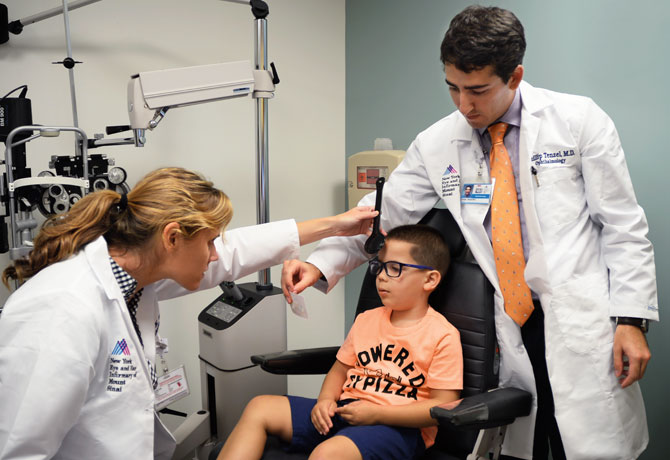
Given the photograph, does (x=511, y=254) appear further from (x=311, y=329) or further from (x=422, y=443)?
(x=311, y=329)

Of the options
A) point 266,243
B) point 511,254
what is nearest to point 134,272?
point 266,243

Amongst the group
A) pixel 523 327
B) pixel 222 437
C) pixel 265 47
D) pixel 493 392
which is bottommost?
pixel 222 437

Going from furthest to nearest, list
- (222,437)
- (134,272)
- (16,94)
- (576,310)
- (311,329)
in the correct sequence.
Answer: (311,329) → (16,94) → (222,437) → (576,310) → (134,272)

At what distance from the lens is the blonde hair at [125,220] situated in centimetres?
116

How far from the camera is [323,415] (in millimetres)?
1439

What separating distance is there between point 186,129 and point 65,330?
5.43ft

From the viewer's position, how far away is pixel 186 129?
8.29 ft

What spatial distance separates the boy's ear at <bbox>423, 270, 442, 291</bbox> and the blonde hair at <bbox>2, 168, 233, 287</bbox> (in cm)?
61

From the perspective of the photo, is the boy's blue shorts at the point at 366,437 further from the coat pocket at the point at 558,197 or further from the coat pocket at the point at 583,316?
the coat pocket at the point at 558,197

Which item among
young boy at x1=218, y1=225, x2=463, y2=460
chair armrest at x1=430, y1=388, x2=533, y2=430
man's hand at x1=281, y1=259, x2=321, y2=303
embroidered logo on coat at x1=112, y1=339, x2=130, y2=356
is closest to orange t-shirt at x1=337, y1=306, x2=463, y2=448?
young boy at x1=218, y1=225, x2=463, y2=460

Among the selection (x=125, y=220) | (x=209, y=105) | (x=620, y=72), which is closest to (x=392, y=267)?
(x=125, y=220)

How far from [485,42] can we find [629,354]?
2.59 ft

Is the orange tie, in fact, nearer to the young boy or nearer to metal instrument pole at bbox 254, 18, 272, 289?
the young boy

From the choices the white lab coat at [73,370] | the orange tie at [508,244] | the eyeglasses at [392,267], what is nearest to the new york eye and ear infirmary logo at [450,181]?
the orange tie at [508,244]
